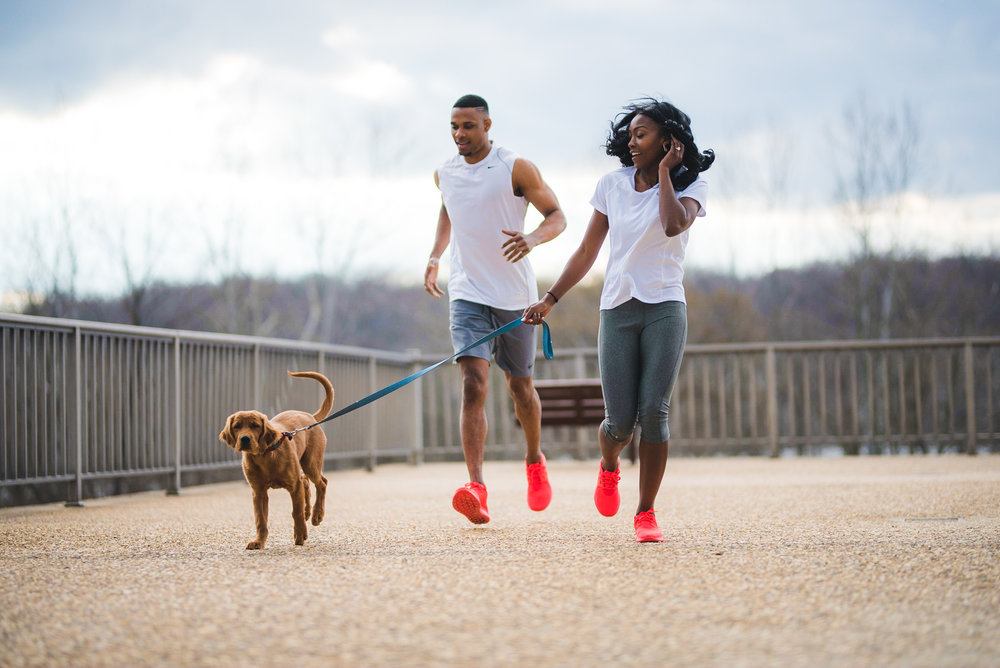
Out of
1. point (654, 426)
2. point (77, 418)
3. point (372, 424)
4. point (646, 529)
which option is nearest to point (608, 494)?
point (646, 529)

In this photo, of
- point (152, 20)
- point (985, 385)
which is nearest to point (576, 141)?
point (152, 20)

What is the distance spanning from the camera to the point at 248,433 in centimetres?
361

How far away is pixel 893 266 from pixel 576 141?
6.59m

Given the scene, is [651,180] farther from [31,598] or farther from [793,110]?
[793,110]

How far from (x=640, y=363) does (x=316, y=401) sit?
19.0 ft

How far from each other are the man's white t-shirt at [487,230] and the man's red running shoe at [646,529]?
123cm

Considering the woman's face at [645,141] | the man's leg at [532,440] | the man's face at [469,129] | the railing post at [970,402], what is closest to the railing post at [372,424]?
the man's leg at [532,440]

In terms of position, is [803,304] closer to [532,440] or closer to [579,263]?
[532,440]

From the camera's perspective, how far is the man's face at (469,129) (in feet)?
15.2

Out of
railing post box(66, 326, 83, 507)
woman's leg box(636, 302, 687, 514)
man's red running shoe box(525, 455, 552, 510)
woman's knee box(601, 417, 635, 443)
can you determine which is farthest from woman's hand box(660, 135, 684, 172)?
railing post box(66, 326, 83, 507)

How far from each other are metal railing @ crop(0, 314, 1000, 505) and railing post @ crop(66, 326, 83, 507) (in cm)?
1

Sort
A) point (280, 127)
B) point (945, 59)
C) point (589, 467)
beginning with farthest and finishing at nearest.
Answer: point (280, 127) < point (945, 59) < point (589, 467)

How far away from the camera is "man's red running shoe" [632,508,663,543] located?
12.4ft

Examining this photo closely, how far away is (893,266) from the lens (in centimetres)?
1964
